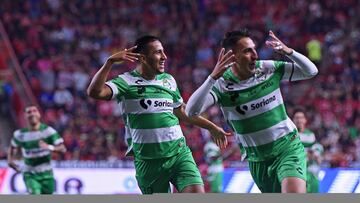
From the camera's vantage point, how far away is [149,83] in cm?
1067

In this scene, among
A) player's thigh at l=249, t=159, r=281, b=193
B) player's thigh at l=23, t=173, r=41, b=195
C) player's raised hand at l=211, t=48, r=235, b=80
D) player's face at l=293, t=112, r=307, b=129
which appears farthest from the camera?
player's thigh at l=23, t=173, r=41, b=195

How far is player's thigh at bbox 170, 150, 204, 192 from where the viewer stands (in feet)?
34.5

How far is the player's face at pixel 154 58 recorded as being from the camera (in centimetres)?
1066

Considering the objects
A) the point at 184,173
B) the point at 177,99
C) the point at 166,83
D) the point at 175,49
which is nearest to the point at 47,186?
the point at 177,99

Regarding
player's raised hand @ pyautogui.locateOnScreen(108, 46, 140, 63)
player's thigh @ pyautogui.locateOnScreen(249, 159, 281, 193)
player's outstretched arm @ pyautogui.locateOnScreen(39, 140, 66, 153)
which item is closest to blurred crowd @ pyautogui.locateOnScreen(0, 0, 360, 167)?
player's outstretched arm @ pyautogui.locateOnScreen(39, 140, 66, 153)

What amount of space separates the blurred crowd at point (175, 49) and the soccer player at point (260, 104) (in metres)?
13.0

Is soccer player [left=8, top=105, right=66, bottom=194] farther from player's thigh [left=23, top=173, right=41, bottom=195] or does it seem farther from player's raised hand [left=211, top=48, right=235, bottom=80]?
player's raised hand [left=211, top=48, right=235, bottom=80]

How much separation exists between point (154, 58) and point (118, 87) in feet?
1.68

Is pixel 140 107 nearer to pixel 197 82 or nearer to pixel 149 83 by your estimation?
pixel 149 83

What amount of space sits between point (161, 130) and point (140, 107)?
32cm

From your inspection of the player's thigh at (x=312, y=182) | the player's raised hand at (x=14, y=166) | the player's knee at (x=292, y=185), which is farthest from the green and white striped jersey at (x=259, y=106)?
the player's raised hand at (x=14, y=166)

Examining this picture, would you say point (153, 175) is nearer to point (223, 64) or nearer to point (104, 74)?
point (104, 74)

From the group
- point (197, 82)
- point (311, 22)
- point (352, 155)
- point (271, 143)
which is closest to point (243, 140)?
point (271, 143)

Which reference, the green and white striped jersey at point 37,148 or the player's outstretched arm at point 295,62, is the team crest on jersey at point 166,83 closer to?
the player's outstretched arm at point 295,62
